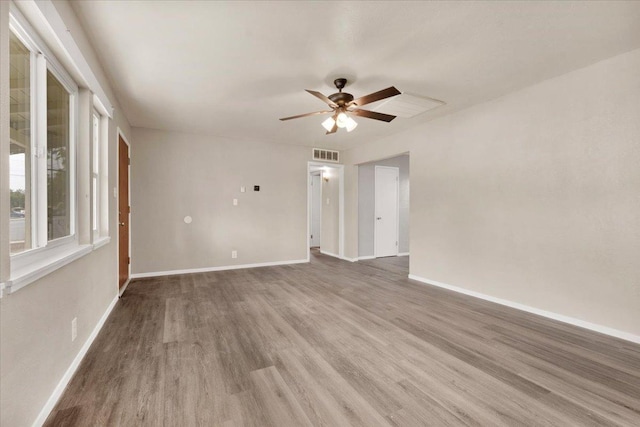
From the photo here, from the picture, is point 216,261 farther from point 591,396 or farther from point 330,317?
point 591,396

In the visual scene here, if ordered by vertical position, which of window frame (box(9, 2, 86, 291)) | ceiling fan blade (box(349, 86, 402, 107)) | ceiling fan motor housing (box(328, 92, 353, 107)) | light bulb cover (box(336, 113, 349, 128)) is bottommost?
window frame (box(9, 2, 86, 291))

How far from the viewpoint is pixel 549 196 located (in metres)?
2.97

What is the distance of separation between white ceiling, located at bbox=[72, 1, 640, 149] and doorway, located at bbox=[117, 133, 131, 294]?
31.5 inches

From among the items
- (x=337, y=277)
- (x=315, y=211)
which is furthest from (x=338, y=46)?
(x=315, y=211)

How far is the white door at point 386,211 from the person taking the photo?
661 centimetres

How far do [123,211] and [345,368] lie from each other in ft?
12.3

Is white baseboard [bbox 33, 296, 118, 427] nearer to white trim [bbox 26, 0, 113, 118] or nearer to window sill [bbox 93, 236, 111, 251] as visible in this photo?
window sill [bbox 93, 236, 111, 251]

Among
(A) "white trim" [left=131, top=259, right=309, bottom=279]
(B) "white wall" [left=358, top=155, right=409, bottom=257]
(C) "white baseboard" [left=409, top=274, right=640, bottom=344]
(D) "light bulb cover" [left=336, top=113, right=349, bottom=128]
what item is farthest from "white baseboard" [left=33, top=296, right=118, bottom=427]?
(B) "white wall" [left=358, top=155, right=409, bottom=257]

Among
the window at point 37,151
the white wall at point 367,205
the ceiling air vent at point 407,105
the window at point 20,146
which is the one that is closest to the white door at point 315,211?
the white wall at point 367,205

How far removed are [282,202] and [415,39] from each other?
13.1 ft

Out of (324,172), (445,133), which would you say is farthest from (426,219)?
→ (324,172)

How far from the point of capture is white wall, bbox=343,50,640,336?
8.19ft

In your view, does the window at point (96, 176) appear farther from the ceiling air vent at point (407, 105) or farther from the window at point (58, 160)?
the ceiling air vent at point (407, 105)

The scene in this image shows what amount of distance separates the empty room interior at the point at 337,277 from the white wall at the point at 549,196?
0.02 meters
